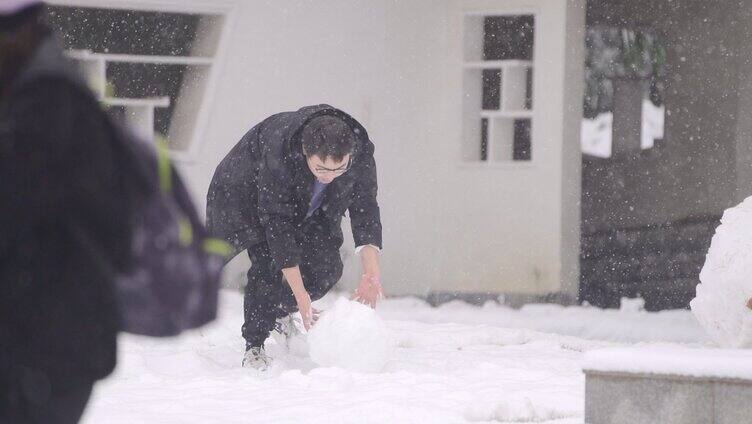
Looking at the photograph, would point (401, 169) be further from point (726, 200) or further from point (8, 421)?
point (8, 421)

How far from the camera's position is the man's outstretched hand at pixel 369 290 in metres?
6.43

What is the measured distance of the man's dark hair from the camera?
5836 millimetres

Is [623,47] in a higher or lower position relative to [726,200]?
higher

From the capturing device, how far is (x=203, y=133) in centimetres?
1009

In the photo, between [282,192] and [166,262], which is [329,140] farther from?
[166,262]

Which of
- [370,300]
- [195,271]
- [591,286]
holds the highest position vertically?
[195,271]

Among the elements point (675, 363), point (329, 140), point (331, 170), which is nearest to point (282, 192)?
point (331, 170)

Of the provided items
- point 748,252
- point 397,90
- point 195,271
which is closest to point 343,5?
point 397,90

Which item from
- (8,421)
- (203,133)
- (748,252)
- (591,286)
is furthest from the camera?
(591,286)

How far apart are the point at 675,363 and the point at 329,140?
2.01m

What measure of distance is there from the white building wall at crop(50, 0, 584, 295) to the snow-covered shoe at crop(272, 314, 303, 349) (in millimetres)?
3128

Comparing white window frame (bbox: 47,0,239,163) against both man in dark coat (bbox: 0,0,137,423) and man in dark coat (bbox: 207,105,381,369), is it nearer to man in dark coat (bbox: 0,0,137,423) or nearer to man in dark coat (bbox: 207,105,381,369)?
man in dark coat (bbox: 207,105,381,369)

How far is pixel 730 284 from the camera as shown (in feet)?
20.3

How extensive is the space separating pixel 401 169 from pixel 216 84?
1654mm
